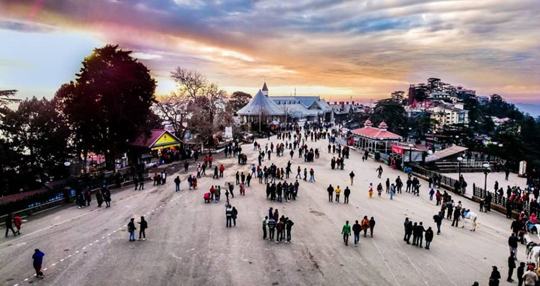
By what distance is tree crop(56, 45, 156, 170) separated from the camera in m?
32.2

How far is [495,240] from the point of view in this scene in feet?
59.6

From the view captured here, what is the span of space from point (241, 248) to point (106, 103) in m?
23.9

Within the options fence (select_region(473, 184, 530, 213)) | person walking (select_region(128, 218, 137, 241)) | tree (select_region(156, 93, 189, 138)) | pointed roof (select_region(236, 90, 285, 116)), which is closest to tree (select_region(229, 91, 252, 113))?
pointed roof (select_region(236, 90, 285, 116))

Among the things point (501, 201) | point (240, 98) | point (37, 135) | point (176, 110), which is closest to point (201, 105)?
point (176, 110)

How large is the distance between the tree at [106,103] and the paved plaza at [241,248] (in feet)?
37.7

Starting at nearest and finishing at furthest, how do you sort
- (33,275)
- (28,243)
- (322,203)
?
(33,275) → (28,243) → (322,203)

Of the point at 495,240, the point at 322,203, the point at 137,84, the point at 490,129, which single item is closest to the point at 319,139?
the point at 137,84

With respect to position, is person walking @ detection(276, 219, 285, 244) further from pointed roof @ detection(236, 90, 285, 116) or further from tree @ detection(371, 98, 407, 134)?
pointed roof @ detection(236, 90, 285, 116)

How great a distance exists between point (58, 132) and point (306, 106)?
96533 mm

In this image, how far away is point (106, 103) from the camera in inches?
1313

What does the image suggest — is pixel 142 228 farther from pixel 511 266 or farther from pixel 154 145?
pixel 154 145

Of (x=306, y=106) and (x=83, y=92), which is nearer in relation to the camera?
(x=83, y=92)

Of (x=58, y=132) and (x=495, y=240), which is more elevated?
(x=58, y=132)

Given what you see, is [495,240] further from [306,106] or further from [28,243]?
[306,106]
